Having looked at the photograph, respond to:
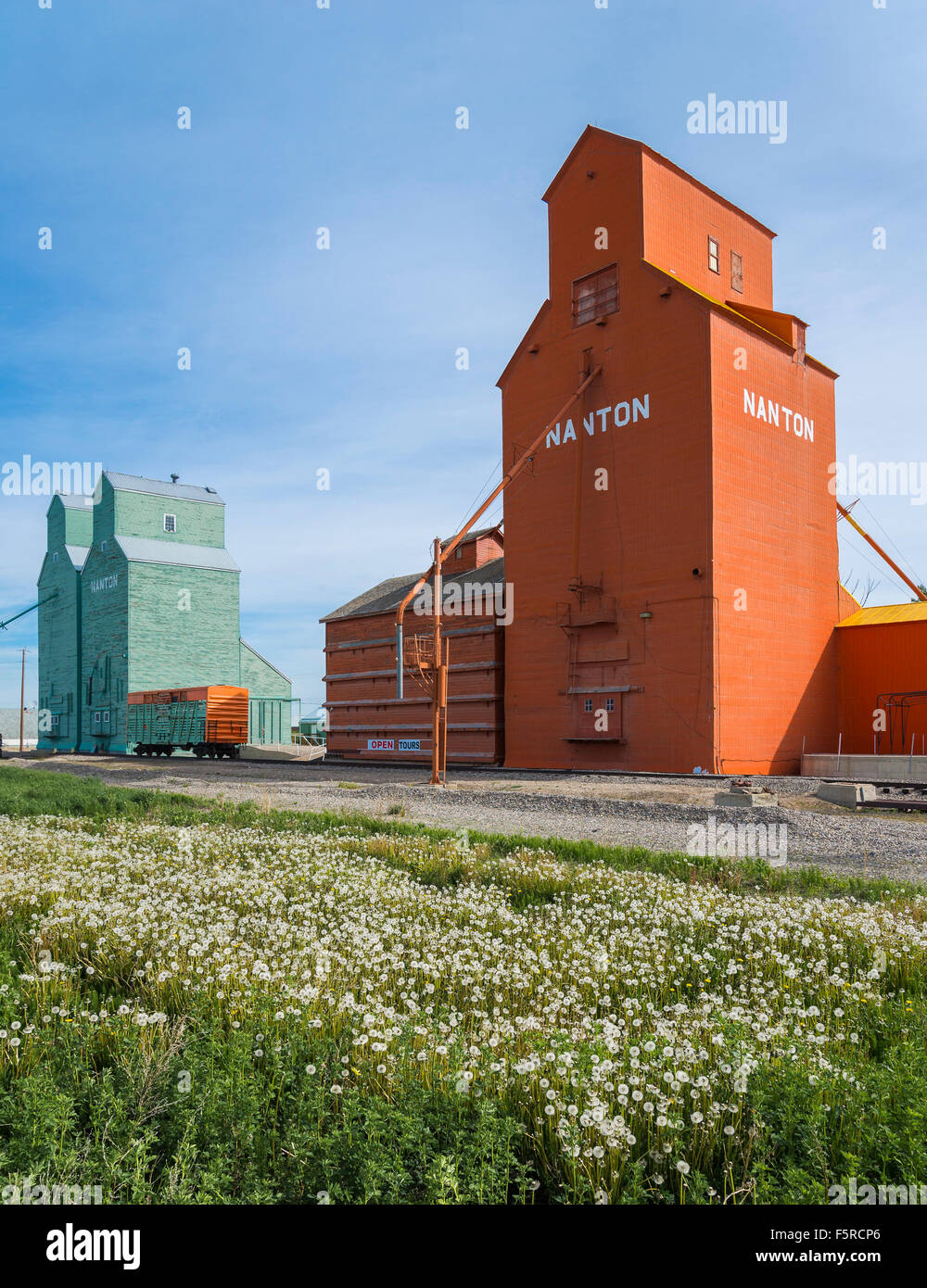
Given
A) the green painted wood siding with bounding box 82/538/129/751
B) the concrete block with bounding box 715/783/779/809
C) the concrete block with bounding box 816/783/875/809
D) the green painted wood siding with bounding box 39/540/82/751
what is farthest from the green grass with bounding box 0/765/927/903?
the green painted wood siding with bounding box 39/540/82/751

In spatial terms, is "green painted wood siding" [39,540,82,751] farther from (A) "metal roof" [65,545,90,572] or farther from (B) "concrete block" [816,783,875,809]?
(B) "concrete block" [816,783,875,809]

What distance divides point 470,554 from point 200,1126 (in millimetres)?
33900

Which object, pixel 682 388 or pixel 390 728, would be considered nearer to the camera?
pixel 682 388

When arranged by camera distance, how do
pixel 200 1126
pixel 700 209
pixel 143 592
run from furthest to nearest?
pixel 143 592, pixel 700 209, pixel 200 1126

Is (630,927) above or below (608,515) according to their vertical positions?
below

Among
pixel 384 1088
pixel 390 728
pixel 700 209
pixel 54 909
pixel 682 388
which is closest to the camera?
pixel 384 1088

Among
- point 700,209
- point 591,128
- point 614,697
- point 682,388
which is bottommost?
point 614,697

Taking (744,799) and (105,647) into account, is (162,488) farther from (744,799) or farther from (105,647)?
(744,799)

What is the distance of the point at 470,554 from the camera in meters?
36.7

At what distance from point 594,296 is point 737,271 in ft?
20.2

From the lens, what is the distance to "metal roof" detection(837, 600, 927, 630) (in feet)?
90.2

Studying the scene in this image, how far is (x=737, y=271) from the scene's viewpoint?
102 ft
